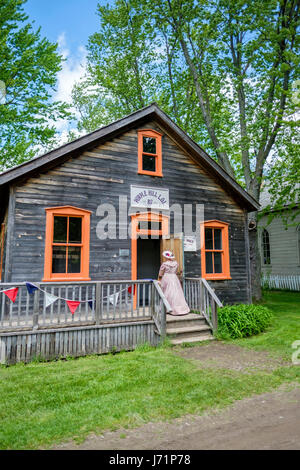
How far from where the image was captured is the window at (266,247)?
2194 centimetres

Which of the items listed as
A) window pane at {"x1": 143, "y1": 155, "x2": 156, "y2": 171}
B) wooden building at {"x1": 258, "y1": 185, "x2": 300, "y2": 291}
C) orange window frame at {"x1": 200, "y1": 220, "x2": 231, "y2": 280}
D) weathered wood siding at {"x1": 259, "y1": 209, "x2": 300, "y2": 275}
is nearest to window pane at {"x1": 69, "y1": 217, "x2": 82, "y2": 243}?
window pane at {"x1": 143, "y1": 155, "x2": 156, "y2": 171}

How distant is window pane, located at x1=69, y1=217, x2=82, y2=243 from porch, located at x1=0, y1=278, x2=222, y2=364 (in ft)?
5.07

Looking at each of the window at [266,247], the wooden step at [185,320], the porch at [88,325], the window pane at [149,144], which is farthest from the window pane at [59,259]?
the window at [266,247]

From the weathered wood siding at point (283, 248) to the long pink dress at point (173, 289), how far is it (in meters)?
11.9

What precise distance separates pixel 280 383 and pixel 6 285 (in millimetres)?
5522

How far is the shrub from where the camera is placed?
8.45 m

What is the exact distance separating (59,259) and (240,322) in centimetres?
532

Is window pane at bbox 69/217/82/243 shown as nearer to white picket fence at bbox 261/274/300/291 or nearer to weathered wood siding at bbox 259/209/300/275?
weathered wood siding at bbox 259/209/300/275

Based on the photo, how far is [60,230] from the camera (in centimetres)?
873

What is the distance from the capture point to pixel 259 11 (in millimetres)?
12977
